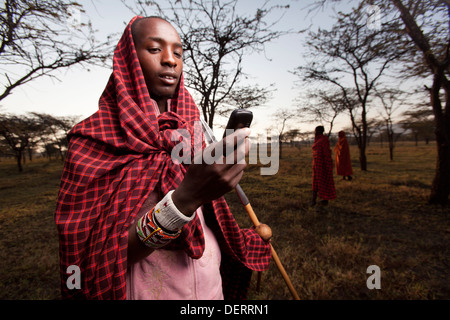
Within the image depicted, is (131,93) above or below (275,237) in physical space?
above

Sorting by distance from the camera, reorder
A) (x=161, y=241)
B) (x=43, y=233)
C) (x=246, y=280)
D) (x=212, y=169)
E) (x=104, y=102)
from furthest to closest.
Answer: (x=43, y=233), (x=246, y=280), (x=104, y=102), (x=161, y=241), (x=212, y=169)

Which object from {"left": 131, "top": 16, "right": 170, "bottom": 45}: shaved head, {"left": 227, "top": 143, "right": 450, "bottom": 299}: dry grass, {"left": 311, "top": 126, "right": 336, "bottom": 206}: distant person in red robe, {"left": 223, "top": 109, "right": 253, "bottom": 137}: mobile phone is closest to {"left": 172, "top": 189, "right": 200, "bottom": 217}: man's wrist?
{"left": 223, "top": 109, "right": 253, "bottom": 137}: mobile phone

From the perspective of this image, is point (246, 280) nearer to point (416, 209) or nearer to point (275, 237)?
point (275, 237)

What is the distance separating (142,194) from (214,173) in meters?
0.39

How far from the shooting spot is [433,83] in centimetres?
520

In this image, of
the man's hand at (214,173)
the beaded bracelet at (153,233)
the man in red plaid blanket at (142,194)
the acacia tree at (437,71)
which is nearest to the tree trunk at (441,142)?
the acacia tree at (437,71)

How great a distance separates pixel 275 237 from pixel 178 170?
385cm

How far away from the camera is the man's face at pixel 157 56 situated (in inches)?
39.3

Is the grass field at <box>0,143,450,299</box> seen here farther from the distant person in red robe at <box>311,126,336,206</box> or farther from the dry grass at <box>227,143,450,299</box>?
the distant person in red robe at <box>311,126,336,206</box>

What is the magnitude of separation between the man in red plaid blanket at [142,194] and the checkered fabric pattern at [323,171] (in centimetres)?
553

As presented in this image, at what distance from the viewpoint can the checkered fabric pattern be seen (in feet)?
19.5

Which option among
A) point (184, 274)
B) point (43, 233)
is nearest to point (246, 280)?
point (184, 274)

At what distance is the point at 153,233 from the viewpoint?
2.35 ft
